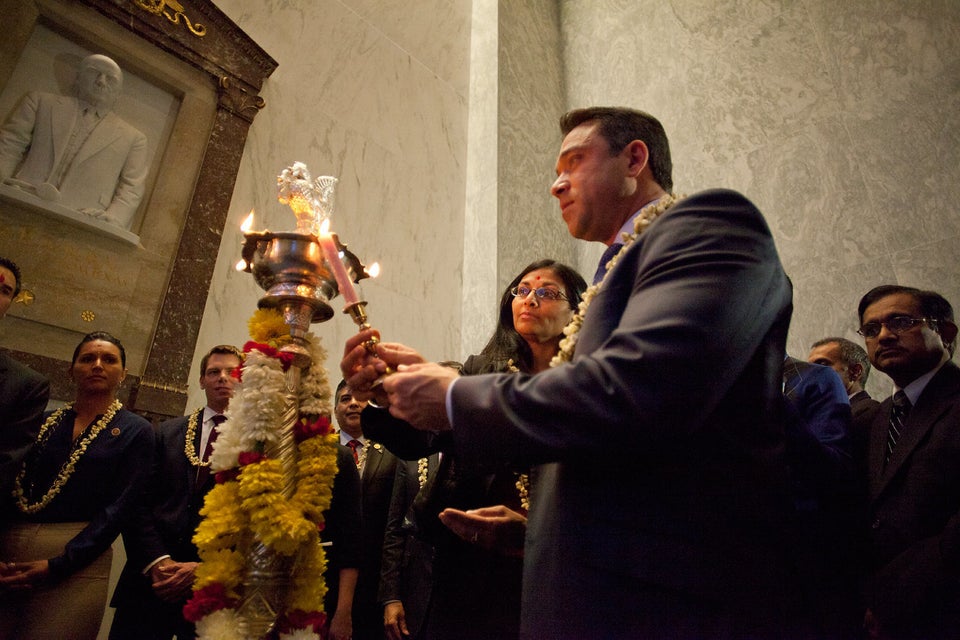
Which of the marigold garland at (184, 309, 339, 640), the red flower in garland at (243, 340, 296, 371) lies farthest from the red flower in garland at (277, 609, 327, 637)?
the red flower in garland at (243, 340, 296, 371)

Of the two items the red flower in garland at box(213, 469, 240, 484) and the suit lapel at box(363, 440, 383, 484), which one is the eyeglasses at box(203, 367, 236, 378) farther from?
the red flower in garland at box(213, 469, 240, 484)

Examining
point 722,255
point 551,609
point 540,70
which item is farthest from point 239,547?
point 540,70

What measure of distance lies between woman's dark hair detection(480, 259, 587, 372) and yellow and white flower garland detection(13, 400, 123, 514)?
198 centimetres

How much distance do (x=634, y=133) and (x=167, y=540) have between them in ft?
8.87

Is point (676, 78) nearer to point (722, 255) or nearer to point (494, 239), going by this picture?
point (494, 239)

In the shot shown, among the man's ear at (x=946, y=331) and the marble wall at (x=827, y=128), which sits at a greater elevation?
the marble wall at (x=827, y=128)

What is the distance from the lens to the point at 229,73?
471 cm

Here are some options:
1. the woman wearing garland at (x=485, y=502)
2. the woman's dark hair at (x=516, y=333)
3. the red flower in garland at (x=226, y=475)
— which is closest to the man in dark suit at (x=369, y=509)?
the woman wearing garland at (x=485, y=502)

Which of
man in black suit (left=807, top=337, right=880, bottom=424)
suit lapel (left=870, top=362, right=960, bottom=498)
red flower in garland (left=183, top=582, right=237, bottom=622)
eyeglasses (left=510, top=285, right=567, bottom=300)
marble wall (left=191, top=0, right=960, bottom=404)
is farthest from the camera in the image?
marble wall (left=191, top=0, right=960, bottom=404)

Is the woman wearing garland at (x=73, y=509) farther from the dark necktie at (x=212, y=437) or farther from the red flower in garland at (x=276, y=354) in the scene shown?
the red flower in garland at (x=276, y=354)

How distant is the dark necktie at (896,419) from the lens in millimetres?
2213

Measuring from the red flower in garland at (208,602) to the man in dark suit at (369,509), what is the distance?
133cm

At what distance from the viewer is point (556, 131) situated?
6832 mm

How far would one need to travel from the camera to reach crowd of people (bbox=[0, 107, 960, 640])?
3.10 feet
